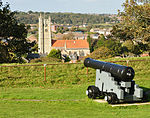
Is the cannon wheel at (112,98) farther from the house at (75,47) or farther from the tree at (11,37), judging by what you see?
the house at (75,47)

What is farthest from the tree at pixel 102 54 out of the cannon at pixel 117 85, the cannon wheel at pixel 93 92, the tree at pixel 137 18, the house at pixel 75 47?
the house at pixel 75 47

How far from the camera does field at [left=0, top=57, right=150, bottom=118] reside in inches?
363

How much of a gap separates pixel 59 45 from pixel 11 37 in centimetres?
13291

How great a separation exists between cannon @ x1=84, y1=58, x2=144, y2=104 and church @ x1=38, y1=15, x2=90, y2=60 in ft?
416

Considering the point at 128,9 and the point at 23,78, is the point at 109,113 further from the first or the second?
the point at 128,9

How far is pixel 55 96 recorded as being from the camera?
41.9 ft

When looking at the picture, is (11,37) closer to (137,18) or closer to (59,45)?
(137,18)

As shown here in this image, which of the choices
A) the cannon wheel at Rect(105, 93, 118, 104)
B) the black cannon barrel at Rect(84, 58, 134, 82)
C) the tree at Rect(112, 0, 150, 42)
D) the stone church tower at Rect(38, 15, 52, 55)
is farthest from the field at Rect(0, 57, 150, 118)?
the stone church tower at Rect(38, 15, 52, 55)

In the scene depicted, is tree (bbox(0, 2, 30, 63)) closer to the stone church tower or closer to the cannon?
the cannon

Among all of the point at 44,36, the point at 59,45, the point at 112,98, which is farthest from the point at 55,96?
the point at 44,36

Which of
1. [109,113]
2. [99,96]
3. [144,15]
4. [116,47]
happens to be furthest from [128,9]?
[116,47]

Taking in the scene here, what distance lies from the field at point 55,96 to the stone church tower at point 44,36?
13378 cm

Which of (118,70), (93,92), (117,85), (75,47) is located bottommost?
(75,47)

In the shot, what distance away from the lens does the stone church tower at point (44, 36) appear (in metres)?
155
